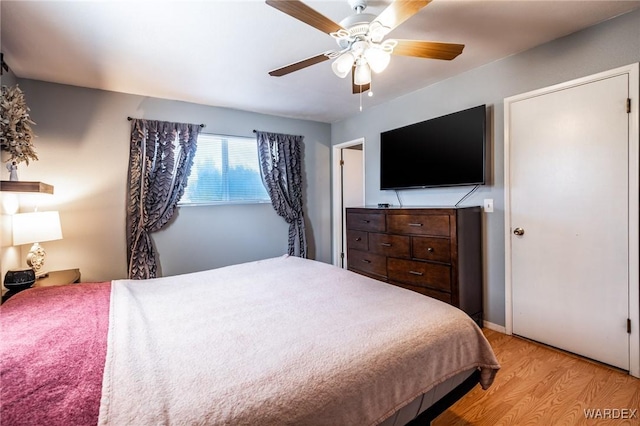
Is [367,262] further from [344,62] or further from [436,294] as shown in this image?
[344,62]

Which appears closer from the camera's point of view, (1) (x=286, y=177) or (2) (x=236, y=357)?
→ (2) (x=236, y=357)

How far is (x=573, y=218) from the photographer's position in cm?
216

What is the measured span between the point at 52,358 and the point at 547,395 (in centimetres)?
256

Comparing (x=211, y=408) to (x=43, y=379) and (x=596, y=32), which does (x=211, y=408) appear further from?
(x=596, y=32)

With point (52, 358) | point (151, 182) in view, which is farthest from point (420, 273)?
point (151, 182)

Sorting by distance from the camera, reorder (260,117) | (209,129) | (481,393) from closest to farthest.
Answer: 1. (481,393)
2. (209,129)
3. (260,117)

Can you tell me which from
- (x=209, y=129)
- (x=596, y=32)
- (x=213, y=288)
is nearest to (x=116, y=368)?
(x=213, y=288)

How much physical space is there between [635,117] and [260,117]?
3611mm

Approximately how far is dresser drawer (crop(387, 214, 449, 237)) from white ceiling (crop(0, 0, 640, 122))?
4.58 feet

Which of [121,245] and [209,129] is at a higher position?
[209,129]

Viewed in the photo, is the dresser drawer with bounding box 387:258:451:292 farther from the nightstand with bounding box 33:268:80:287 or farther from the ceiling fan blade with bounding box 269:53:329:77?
the nightstand with bounding box 33:268:80:287

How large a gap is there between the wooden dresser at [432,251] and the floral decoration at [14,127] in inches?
118

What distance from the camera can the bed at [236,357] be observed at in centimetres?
80

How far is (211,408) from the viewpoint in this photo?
78cm
